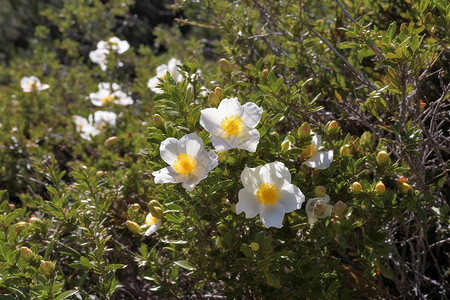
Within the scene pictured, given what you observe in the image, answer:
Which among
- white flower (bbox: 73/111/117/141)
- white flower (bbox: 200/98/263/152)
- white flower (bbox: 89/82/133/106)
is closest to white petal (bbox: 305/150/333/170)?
white flower (bbox: 200/98/263/152)

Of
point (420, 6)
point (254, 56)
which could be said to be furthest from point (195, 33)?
point (420, 6)

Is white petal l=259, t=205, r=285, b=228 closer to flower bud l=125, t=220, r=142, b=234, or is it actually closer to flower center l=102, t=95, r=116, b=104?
flower bud l=125, t=220, r=142, b=234

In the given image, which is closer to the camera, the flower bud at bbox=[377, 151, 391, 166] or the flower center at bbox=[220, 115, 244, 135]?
the flower center at bbox=[220, 115, 244, 135]

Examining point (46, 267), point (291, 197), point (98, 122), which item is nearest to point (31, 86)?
point (98, 122)

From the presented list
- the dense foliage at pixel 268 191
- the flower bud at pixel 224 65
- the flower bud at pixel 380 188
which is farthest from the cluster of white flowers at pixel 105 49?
the flower bud at pixel 380 188

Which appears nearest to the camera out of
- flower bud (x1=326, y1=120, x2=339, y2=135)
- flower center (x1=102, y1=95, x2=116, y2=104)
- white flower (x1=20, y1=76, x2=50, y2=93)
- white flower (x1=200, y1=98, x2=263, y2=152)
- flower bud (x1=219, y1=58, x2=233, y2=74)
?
white flower (x1=200, y1=98, x2=263, y2=152)

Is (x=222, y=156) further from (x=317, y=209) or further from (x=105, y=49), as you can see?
(x=105, y=49)

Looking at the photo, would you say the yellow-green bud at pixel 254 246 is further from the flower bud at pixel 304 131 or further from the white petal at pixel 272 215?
the flower bud at pixel 304 131
